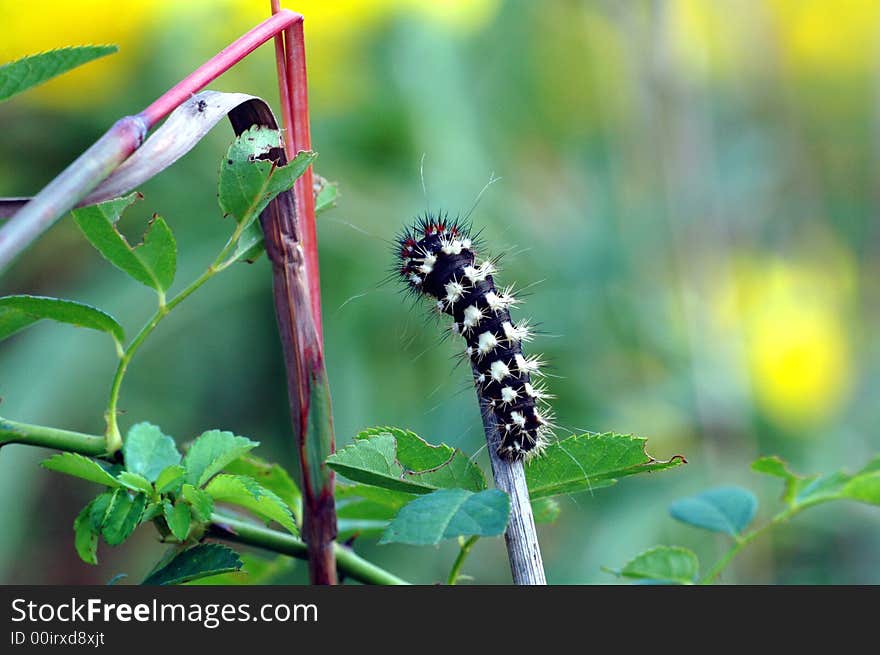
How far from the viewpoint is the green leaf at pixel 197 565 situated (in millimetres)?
567

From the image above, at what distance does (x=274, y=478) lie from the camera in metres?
0.72

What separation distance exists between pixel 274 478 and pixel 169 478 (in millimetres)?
164

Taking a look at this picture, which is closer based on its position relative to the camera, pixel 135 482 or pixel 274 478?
pixel 135 482

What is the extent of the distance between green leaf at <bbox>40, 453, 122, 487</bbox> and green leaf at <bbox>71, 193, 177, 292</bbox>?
145mm

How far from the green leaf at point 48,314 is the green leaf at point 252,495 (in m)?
0.13

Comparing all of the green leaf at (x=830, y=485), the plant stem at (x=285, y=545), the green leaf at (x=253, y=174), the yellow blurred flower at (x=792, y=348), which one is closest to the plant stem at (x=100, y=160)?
the green leaf at (x=253, y=174)

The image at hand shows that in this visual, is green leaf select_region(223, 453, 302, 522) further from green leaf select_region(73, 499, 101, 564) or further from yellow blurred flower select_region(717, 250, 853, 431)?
yellow blurred flower select_region(717, 250, 853, 431)

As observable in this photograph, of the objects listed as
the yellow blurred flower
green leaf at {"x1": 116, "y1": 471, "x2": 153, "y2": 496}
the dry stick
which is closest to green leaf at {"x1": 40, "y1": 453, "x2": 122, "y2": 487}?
green leaf at {"x1": 116, "y1": 471, "x2": 153, "y2": 496}

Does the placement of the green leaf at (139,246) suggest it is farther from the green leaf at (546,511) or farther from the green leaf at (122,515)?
the green leaf at (546,511)

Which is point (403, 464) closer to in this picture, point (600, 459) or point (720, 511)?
point (600, 459)

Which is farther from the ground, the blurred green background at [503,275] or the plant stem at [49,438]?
the blurred green background at [503,275]

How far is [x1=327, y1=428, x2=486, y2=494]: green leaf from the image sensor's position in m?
0.54

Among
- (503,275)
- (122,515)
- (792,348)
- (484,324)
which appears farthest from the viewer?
(792,348)

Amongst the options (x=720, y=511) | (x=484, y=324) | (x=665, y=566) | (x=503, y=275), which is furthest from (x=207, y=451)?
(x=503, y=275)
